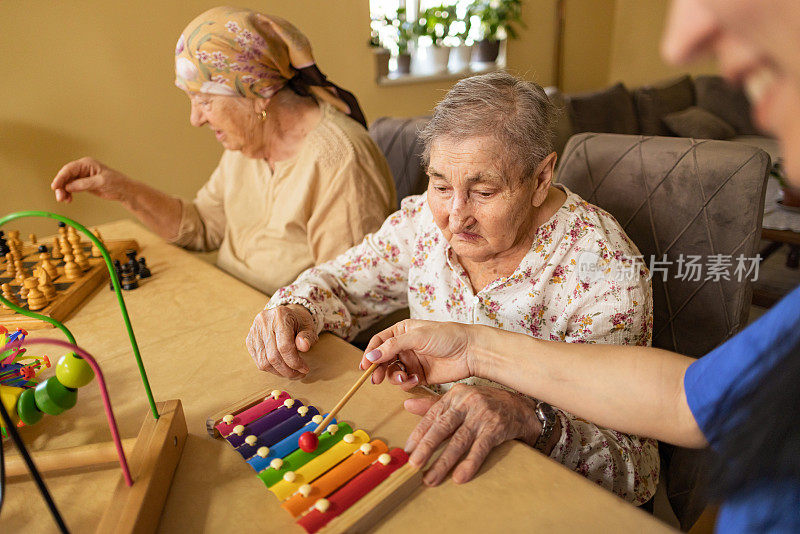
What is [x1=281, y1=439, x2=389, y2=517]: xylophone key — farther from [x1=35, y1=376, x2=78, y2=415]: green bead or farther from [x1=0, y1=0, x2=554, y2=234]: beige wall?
A: [x1=0, y1=0, x2=554, y2=234]: beige wall

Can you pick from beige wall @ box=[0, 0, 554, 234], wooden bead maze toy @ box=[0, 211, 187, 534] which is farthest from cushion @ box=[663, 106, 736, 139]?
wooden bead maze toy @ box=[0, 211, 187, 534]

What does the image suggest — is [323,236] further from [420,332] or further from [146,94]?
[146,94]

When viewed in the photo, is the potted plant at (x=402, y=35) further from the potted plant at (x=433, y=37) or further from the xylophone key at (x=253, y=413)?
the xylophone key at (x=253, y=413)

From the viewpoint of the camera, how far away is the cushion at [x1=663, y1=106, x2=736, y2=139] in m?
4.48

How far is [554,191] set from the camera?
45.3 inches

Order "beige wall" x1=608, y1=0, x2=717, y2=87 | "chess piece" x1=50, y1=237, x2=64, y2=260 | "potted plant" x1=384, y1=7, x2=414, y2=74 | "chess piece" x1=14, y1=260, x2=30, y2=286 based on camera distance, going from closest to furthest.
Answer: "chess piece" x1=14, y1=260, x2=30, y2=286 < "chess piece" x1=50, y1=237, x2=64, y2=260 < "potted plant" x1=384, y1=7, x2=414, y2=74 < "beige wall" x1=608, y1=0, x2=717, y2=87

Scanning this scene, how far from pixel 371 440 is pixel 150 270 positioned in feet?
3.60

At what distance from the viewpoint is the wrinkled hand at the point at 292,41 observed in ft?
5.09

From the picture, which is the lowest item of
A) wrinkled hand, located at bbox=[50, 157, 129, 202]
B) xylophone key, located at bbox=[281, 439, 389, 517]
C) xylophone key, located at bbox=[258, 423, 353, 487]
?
xylophone key, located at bbox=[258, 423, 353, 487]

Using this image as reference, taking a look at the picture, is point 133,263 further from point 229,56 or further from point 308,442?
point 308,442

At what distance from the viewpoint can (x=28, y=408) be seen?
0.78 metres

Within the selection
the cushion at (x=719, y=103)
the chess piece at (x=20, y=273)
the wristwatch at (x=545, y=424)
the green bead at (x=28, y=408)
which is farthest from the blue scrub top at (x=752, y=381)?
the cushion at (x=719, y=103)

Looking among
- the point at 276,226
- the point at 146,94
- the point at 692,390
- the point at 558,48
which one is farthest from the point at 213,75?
the point at 558,48

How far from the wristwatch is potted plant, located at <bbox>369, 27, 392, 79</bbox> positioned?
350cm
